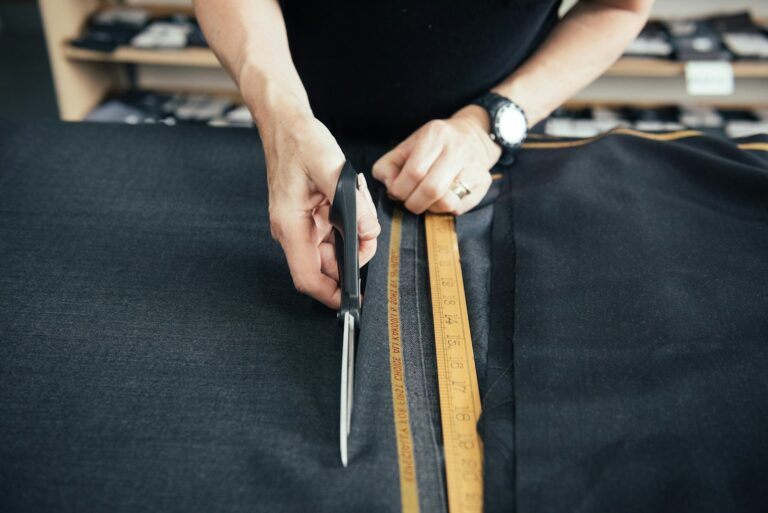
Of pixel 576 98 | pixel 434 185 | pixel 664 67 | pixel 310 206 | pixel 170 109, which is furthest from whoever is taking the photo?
pixel 576 98

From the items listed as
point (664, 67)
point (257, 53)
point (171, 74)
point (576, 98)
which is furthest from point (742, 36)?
point (171, 74)

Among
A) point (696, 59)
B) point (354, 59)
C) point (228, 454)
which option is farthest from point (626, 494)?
point (696, 59)

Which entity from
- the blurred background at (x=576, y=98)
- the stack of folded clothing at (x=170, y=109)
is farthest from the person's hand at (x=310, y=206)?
the stack of folded clothing at (x=170, y=109)

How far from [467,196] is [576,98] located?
2.17m

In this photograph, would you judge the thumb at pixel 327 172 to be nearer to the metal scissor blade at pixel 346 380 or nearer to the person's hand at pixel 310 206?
the person's hand at pixel 310 206

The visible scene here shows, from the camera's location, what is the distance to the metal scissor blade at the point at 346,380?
574 mm

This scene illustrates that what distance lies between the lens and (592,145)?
0.97 m

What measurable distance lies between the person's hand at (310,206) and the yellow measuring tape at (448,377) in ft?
0.30

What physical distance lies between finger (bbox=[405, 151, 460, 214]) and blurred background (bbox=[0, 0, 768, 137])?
58.3 inches

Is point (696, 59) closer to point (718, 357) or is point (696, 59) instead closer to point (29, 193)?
point (718, 357)

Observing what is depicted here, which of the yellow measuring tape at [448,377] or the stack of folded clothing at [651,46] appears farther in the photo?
the stack of folded clothing at [651,46]

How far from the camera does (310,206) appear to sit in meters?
0.74

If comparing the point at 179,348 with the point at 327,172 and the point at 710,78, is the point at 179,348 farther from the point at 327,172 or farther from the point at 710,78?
the point at 710,78

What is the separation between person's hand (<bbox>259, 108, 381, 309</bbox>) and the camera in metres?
0.71
